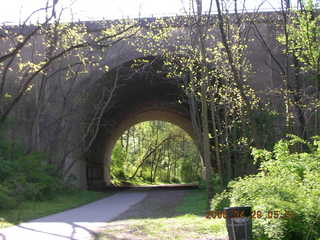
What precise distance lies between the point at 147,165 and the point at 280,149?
138ft

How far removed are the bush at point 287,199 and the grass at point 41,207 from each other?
5.63m

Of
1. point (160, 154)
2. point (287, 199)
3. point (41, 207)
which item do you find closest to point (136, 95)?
point (41, 207)

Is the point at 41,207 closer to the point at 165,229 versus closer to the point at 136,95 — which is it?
the point at 165,229

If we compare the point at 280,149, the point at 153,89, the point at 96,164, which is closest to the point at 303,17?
the point at 280,149

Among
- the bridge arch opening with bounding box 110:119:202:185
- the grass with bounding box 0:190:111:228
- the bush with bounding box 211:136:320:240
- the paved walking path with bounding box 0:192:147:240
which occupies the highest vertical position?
the bridge arch opening with bounding box 110:119:202:185

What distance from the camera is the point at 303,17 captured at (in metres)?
12.6

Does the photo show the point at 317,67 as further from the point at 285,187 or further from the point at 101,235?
the point at 101,235

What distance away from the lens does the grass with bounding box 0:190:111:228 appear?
11.2 meters

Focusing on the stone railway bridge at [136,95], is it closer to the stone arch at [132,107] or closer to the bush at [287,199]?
the stone arch at [132,107]

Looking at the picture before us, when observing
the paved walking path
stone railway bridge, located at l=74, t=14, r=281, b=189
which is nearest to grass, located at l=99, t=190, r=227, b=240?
the paved walking path

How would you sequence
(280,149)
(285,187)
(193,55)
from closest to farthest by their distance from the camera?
(285,187)
(280,149)
(193,55)

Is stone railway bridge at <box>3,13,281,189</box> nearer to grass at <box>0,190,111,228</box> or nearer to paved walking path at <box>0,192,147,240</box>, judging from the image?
grass at <box>0,190,111,228</box>

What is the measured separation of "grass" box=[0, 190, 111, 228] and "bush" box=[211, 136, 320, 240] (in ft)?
18.5

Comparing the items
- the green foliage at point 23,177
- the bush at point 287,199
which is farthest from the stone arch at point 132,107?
the bush at point 287,199
